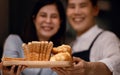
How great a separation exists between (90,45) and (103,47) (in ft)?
0.31

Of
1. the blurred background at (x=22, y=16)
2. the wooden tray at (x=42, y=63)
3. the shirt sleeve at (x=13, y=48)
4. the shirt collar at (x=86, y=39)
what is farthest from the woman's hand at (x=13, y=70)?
the blurred background at (x=22, y=16)

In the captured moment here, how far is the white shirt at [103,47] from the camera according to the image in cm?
147

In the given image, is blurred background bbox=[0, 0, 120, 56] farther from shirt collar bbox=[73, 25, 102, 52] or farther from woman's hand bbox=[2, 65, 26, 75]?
woman's hand bbox=[2, 65, 26, 75]

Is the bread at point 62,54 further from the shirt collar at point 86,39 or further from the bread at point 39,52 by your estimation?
the shirt collar at point 86,39

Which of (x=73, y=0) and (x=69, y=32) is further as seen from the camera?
(x=69, y=32)

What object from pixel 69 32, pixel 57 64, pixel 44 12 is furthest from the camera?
pixel 69 32

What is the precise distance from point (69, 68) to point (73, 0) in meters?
0.62

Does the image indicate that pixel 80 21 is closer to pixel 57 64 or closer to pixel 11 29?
pixel 57 64

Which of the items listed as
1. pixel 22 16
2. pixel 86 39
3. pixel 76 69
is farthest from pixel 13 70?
pixel 22 16

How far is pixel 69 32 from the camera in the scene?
95.9 inches

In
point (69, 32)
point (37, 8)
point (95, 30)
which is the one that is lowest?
point (69, 32)

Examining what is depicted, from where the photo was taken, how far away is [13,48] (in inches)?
61.4

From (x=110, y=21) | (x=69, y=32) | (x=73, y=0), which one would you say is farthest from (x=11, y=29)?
(x=73, y=0)

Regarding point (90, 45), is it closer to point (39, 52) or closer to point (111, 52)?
point (111, 52)
